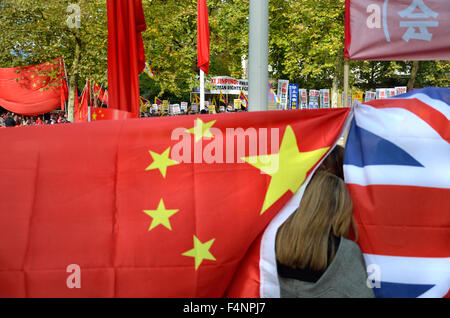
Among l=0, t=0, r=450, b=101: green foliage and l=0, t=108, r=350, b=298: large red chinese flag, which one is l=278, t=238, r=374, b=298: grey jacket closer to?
l=0, t=108, r=350, b=298: large red chinese flag

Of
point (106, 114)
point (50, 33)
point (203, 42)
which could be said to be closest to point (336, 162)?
point (106, 114)

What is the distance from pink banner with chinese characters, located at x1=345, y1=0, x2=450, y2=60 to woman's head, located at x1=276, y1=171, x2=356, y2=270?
130 centimetres

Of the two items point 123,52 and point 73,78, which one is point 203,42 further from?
point 73,78

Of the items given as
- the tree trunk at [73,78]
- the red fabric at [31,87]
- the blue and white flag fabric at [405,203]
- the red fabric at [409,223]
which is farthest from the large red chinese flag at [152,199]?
the tree trunk at [73,78]

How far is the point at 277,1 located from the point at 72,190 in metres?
25.4

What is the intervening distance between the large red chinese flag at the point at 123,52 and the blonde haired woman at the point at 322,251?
7.77 feet

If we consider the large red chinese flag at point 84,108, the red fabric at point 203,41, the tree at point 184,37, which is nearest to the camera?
the red fabric at point 203,41

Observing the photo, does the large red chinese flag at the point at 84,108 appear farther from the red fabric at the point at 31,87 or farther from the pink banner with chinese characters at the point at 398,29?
the pink banner with chinese characters at the point at 398,29

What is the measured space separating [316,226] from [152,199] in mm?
920

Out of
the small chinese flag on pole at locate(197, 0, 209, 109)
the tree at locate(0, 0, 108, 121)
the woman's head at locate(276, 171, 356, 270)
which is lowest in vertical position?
the woman's head at locate(276, 171, 356, 270)

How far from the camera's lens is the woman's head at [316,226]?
188cm

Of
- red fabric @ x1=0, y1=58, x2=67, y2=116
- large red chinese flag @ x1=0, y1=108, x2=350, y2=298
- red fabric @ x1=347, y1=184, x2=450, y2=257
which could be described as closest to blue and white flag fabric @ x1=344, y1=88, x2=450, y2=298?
red fabric @ x1=347, y1=184, x2=450, y2=257

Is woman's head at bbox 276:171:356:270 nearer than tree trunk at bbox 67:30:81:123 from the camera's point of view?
Yes

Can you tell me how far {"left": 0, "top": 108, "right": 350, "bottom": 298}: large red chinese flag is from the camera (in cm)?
219
